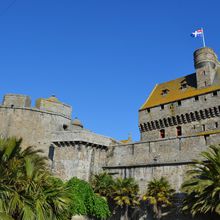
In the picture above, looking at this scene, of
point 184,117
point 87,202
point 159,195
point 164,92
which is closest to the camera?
point 159,195

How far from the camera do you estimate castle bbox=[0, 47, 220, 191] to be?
25.7m

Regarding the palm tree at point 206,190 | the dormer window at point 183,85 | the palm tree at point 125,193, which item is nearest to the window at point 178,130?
the dormer window at point 183,85

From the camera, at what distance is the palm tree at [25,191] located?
12484mm

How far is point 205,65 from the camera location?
34906 millimetres

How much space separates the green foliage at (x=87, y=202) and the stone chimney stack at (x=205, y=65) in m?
17.0

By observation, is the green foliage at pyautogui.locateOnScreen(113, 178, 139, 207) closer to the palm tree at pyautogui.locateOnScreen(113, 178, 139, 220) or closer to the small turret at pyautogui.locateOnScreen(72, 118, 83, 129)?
the palm tree at pyautogui.locateOnScreen(113, 178, 139, 220)

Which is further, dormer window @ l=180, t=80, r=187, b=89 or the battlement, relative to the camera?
dormer window @ l=180, t=80, r=187, b=89

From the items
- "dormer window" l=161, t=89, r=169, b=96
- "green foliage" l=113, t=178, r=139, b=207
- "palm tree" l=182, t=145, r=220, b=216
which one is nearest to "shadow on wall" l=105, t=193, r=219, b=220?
"green foliage" l=113, t=178, r=139, b=207

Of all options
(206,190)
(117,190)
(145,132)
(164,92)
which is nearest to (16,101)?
(117,190)

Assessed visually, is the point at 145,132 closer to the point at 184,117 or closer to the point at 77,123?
the point at 184,117

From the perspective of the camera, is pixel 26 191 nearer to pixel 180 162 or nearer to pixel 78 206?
pixel 78 206

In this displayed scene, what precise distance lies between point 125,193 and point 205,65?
58.9ft

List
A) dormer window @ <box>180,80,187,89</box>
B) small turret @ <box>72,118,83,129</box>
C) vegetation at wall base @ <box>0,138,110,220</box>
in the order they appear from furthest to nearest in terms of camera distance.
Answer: dormer window @ <box>180,80,187,89</box> < small turret @ <box>72,118,83,129</box> < vegetation at wall base @ <box>0,138,110,220</box>

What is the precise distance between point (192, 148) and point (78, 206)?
381 inches
